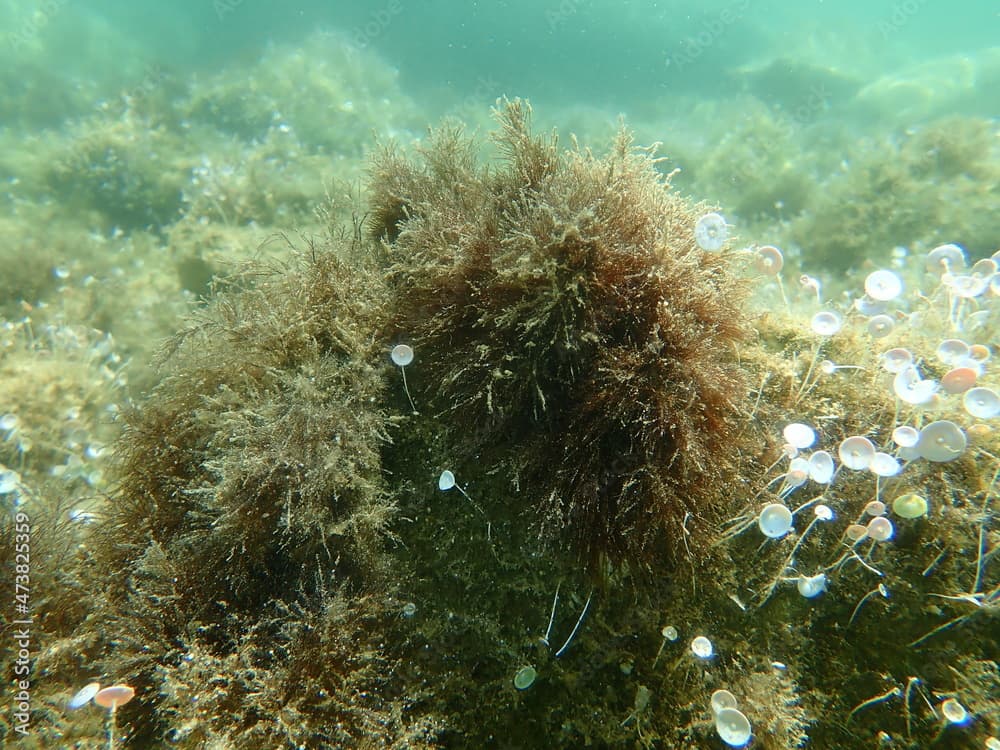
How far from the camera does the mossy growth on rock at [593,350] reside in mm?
2225

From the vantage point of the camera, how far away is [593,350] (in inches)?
94.2

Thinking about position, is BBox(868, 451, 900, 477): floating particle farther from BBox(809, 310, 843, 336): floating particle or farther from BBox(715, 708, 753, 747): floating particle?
BBox(715, 708, 753, 747): floating particle

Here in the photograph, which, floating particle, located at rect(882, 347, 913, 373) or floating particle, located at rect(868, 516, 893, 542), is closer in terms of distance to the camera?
floating particle, located at rect(868, 516, 893, 542)

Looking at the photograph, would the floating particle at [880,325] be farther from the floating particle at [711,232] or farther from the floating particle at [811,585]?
the floating particle at [811,585]

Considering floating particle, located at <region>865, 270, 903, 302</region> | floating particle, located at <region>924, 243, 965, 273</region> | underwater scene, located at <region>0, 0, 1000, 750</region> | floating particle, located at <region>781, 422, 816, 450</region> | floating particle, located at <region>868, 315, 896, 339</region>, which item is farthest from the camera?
floating particle, located at <region>924, 243, 965, 273</region>

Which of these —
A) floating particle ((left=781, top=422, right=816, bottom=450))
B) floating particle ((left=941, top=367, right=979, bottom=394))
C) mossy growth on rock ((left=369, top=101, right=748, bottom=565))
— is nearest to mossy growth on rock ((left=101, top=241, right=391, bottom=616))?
mossy growth on rock ((left=369, top=101, right=748, bottom=565))

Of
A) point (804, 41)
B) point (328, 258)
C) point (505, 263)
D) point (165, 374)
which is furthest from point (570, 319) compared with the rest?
point (804, 41)

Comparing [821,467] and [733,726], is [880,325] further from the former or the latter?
[733,726]

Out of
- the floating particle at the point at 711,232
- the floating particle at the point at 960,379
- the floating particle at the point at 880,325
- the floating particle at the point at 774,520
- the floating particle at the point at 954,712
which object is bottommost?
the floating particle at the point at 954,712

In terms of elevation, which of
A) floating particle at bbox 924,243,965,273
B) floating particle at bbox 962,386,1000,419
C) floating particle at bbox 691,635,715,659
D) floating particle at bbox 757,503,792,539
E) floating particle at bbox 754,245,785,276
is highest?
floating particle at bbox 754,245,785,276

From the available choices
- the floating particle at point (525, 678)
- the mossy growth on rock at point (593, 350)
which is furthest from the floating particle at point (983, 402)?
the floating particle at point (525, 678)

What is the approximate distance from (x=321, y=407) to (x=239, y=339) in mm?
814

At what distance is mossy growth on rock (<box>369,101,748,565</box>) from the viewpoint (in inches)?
87.6

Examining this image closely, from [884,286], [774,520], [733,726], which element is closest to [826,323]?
[884,286]
